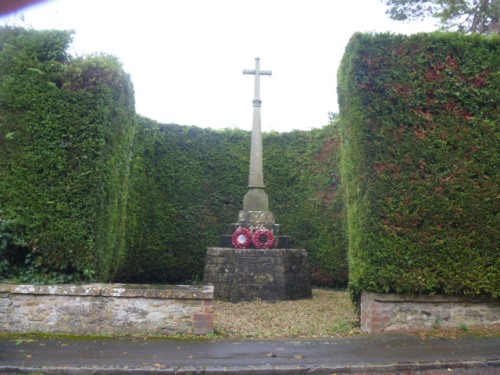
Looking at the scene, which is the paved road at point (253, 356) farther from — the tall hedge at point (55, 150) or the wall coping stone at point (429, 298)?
the tall hedge at point (55, 150)

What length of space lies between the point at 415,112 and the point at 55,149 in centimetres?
515

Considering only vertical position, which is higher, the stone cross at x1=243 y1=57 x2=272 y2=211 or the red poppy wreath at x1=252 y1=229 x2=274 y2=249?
the stone cross at x1=243 y1=57 x2=272 y2=211

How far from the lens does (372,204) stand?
22.1 ft

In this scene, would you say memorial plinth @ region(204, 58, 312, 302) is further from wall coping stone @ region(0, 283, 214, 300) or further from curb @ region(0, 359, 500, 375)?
curb @ region(0, 359, 500, 375)

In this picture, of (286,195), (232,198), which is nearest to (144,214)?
(232,198)

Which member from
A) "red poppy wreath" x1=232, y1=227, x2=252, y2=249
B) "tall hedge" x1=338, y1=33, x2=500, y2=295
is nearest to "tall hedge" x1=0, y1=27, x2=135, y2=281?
"red poppy wreath" x1=232, y1=227, x2=252, y2=249

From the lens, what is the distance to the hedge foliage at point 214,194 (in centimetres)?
1188

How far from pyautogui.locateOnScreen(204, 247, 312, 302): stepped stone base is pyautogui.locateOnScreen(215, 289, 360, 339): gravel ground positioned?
0.89ft

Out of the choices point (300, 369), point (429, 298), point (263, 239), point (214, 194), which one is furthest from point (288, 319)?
point (214, 194)

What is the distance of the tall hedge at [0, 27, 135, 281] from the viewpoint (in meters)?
6.81

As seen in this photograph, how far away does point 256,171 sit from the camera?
36.8ft

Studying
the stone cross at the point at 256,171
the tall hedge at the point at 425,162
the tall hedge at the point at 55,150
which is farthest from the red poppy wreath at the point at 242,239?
the tall hedge at the point at 425,162

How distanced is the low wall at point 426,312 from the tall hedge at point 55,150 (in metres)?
3.98

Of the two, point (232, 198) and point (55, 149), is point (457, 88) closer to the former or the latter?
point (55, 149)
